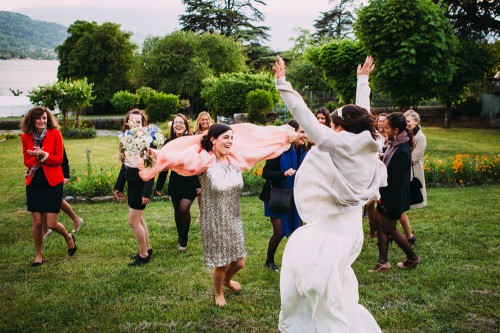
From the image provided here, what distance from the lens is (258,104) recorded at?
22.2 metres

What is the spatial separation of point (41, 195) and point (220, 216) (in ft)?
9.35

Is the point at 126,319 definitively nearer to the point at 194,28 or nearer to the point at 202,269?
the point at 202,269

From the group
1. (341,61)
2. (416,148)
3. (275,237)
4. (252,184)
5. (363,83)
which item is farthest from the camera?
(341,61)

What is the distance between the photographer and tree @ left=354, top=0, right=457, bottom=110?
624 inches

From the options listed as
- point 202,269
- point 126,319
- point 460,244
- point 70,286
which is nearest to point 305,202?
point 126,319

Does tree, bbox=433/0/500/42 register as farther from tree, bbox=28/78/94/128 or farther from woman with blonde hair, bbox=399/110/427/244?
tree, bbox=28/78/94/128

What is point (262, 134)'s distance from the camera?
4.73 metres

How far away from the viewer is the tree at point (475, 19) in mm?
24688

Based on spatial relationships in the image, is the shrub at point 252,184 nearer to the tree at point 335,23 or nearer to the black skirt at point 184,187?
the black skirt at point 184,187

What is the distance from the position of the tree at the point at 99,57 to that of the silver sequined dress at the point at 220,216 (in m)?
38.7

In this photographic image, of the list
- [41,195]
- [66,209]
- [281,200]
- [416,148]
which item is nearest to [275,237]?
[281,200]

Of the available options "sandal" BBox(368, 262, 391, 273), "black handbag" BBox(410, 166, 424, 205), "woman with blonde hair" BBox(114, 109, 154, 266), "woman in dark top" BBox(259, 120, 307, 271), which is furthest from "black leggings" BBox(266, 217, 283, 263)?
"black handbag" BBox(410, 166, 424, 205)

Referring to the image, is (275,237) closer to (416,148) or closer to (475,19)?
(416,148)

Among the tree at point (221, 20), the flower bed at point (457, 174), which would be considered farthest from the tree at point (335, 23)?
the flower bed at point (457, 174)
